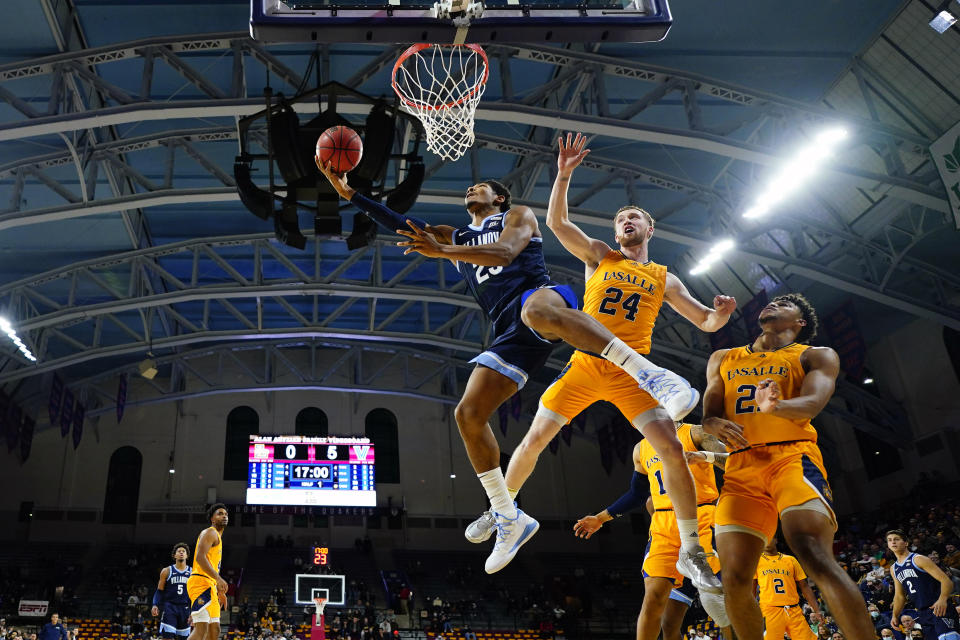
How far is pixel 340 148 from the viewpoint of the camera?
9.96 metres

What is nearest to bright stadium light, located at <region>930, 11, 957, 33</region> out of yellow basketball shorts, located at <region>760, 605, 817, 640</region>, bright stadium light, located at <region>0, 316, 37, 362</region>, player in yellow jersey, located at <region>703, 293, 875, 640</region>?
yellow basketball shorts, located at <region>760, 605, 817, 640</region>

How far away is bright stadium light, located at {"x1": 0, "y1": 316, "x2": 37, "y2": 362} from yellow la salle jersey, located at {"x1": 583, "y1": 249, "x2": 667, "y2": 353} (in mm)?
18922

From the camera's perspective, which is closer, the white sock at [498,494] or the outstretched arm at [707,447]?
the outstretched arm at [707,447]

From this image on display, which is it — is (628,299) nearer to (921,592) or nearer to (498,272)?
(498,272)

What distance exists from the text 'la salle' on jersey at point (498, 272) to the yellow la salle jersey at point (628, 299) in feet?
1.28

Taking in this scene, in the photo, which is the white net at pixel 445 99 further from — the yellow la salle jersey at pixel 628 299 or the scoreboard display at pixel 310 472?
the scoreboard display at pixel 310 472

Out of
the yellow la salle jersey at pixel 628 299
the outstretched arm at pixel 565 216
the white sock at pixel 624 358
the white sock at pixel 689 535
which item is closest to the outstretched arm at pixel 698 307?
the yellow la salle jersey at pixel 628 299

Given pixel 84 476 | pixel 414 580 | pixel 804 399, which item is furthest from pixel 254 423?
pixel 804 399

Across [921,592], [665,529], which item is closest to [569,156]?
[665,529]

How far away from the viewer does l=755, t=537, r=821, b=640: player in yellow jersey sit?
848cm

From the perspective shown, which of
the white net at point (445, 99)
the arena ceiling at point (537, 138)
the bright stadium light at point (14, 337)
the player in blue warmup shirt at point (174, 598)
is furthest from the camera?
the bright stadium light at point (14, 337)

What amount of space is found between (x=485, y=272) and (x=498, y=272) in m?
0.09

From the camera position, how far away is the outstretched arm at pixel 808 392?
4590 millimetres

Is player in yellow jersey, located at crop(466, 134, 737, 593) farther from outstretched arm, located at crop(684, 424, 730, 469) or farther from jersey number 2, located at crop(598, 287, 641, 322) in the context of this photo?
outstretched arm, located at crop(684, 424, 730, 469)
